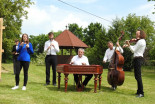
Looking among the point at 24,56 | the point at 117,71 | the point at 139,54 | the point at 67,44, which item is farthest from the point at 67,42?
the point at 139,54

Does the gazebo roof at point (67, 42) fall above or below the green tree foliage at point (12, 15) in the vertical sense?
below

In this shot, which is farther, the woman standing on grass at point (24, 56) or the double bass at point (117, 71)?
the woman standing on grass at point (24, 56)

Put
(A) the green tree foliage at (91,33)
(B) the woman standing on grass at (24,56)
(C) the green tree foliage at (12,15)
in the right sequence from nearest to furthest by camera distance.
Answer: (B) the woman standing on grass at (24,56) → (C) the green tree foliage at (12,15) → (A) the green tree foliage at (91,33)

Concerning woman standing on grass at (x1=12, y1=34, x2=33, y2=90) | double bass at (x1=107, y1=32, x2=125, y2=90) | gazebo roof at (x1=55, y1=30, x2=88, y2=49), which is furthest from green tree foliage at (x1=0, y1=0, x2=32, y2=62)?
double bass at (x1=107, y1=32, x2=125, y2=90)

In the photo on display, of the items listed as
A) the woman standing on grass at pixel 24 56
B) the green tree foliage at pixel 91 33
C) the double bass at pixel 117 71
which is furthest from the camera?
the green tree foliage at pixel 91 33

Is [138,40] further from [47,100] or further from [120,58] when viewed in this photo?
[47,100]

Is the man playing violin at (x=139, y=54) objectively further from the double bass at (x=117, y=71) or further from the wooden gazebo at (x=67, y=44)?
the wooden gazebo at (x=67, y=44)

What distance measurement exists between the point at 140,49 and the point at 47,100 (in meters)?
3.27

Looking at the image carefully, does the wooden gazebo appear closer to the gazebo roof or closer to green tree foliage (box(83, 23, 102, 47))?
the gazebo roof

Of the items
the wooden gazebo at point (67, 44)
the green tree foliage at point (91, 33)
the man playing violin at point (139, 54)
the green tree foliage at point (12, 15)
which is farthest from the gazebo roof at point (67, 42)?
the green tree foliage at point (91, 33)

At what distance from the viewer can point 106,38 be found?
31.3 m

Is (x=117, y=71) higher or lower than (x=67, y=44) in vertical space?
lower

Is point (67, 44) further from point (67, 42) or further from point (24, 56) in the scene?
point (24, 56)

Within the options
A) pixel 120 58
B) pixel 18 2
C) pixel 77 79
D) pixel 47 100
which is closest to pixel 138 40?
pixel 120 58
